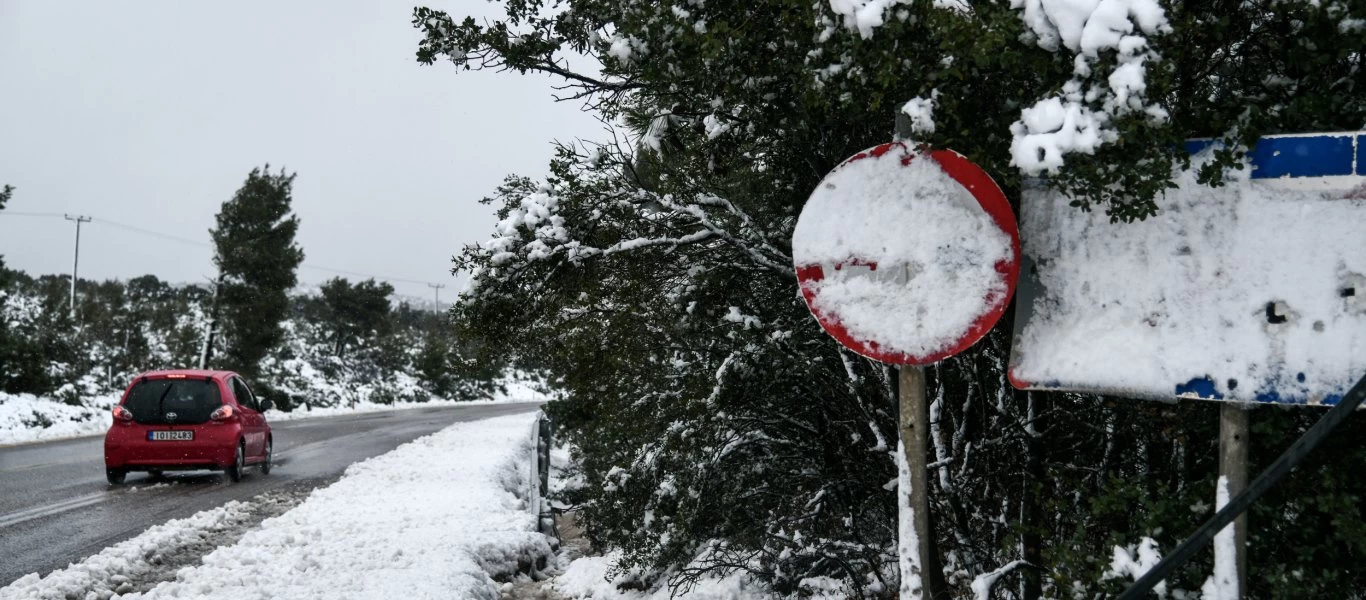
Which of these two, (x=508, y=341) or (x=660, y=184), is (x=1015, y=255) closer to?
(x=660, y=184)

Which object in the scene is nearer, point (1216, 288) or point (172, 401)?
point (1216, 288)

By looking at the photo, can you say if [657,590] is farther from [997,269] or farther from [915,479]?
[997,269]

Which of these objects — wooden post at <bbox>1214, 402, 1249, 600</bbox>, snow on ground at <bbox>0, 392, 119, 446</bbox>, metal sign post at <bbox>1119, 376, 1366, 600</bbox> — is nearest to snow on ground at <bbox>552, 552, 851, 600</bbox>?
wooden post at <bbox>1214, 402, 1249, 600</bbox>

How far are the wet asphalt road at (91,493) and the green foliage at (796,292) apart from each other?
4130 millimetres

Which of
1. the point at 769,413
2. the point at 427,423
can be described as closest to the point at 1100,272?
the point at 769,413

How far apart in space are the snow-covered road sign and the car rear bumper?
11257 millimetres

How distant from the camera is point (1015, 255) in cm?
269

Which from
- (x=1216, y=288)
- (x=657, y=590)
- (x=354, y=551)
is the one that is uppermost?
(x=1216, y=288)

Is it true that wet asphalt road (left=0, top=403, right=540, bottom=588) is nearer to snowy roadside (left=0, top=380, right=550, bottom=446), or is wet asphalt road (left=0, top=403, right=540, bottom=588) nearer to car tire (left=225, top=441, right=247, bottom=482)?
car tire (left=225, top=441, right=247, bottom=482)

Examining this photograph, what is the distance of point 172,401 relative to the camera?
11.7 metres

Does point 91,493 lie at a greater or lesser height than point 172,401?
lesser

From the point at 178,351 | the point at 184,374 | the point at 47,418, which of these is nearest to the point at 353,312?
the point at 178,351

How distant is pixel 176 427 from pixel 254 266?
966 inches

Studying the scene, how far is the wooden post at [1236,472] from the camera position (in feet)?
8.16
